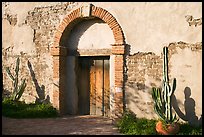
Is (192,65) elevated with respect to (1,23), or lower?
lower

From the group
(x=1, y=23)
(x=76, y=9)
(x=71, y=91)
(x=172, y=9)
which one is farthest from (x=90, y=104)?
(x=1, y=23)

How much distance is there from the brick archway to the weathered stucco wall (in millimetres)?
187

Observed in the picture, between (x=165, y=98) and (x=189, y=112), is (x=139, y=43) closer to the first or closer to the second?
(x=165, y=98)

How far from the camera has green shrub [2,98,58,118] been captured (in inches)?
354

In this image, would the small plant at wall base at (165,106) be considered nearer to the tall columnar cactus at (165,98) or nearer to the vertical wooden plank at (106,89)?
the tall columnar cactus at (165,98)

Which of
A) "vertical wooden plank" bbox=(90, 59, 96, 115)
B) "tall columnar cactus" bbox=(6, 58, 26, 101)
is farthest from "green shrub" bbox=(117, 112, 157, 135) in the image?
"tall columnar cactus" bbox=(6, 58, 26, 101)

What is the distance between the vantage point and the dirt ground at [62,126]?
7023mm

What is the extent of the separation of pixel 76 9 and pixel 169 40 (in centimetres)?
335

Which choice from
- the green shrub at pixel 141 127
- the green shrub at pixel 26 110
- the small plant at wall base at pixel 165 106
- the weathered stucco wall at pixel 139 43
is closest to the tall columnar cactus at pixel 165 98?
the small plant at wall base at pixel 165 106

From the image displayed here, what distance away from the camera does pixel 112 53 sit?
27.2 ft

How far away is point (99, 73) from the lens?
30.5 feet

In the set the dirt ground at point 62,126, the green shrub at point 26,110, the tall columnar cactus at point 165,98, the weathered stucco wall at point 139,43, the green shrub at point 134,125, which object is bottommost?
the dirt ground at point 62,126

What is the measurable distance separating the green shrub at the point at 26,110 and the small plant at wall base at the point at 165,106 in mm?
3831

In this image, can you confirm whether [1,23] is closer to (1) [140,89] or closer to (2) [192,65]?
(1) [140,89]
